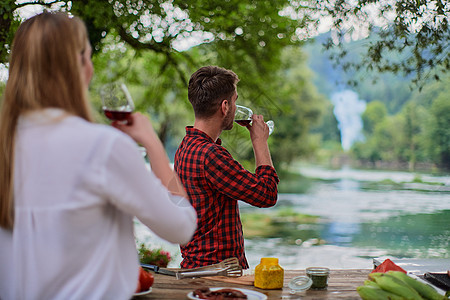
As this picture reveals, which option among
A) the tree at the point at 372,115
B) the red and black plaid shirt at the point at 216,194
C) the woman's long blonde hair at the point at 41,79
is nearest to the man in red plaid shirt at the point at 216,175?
the red and black plaid shirt at the point at 216,194

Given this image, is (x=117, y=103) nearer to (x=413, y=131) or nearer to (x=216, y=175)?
(x=216, y=175)

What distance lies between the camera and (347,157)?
20.9 metres

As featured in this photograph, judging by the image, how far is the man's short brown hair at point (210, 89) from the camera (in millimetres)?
2109

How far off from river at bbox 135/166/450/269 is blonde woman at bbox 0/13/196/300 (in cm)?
1022

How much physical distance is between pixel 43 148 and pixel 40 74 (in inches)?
5.7

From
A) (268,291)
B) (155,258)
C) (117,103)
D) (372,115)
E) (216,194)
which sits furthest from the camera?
(372,115)

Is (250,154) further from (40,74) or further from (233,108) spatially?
(40,74)

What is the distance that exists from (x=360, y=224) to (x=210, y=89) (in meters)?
16.8

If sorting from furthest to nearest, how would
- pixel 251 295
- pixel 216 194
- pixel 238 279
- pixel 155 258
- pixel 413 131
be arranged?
pixel 413 131 → pixel 155 258 → pixel 216 194 → pixel 238 279 → pixel 251 295

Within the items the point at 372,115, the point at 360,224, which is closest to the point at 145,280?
the point at 360,224

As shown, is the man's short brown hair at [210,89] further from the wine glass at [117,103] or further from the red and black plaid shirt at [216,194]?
the wine glass at [117,103]

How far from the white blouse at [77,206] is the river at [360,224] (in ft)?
33.5

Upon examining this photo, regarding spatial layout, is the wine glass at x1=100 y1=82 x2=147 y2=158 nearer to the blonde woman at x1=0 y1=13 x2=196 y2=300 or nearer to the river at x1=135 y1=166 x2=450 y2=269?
the blonde woman at x1=0 y1=13 x2=196 y2=300

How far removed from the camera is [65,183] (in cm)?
105
